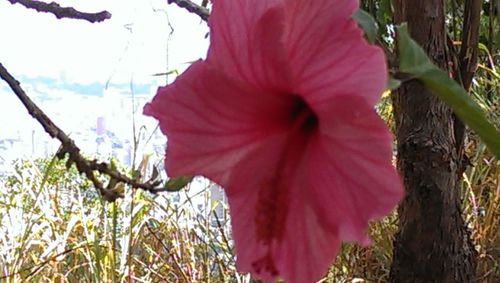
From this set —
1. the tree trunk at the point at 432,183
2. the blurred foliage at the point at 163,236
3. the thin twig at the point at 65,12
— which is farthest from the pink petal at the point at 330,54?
the blurred foliage at the point at 163,236

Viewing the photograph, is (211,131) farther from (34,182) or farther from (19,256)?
(34,182)

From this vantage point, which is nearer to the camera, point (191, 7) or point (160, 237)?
point (191, 7)

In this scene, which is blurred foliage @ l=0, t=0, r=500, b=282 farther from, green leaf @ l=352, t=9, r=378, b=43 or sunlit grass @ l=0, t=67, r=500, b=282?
green leaf @ l=352, t=9, r=378, b=43

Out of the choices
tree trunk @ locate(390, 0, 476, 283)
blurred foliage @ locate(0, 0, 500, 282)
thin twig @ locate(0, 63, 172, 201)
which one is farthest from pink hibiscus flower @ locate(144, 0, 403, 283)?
blurred foliage @ locate(0, 0, 500, 282)

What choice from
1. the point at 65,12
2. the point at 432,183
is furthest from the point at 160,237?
the point at 65,12

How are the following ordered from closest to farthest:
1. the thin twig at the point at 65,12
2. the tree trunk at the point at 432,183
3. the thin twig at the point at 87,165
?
1. the thin twig at the point at 87,165
2. the thin twig at the point at 65,12
3. the tree trunk at the point at 432,183

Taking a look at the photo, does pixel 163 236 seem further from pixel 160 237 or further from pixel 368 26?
pixel 368 26

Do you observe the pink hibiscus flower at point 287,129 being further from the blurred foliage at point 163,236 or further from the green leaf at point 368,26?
the blurred foliage at point 163,236
